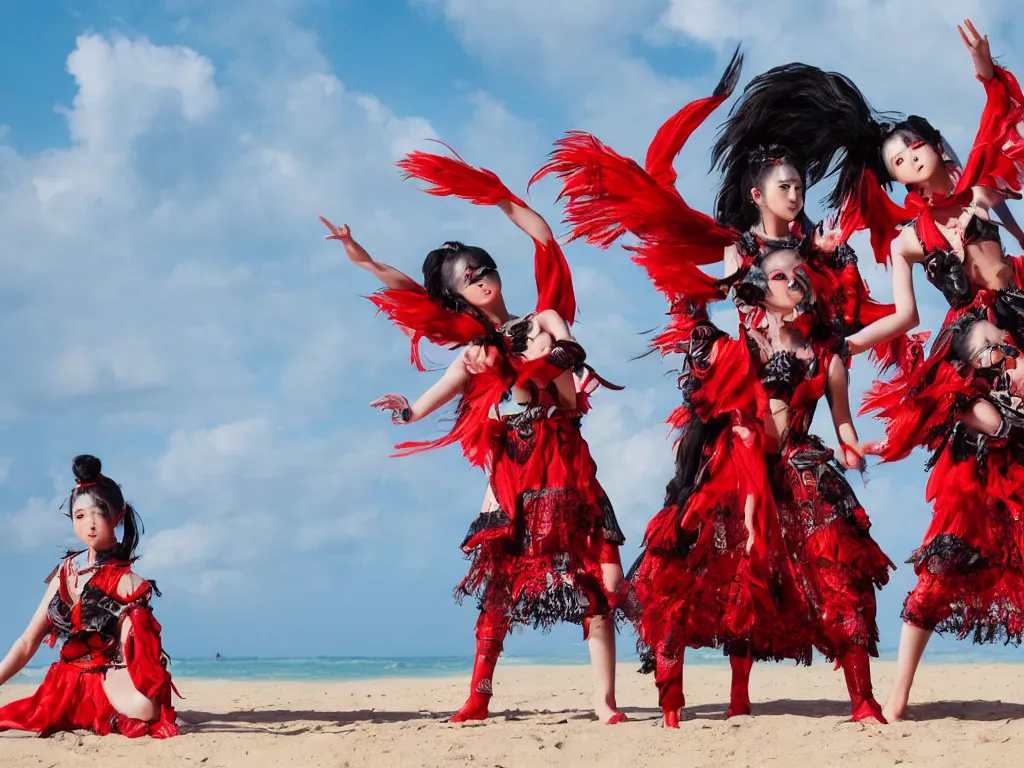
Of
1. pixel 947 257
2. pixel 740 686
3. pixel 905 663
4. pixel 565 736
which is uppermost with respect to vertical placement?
pixel 947 257

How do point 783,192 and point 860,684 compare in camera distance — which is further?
point 783,192

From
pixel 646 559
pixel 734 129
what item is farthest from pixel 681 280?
pixel 646 559

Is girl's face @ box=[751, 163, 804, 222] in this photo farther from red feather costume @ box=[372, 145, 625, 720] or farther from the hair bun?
the hair bun

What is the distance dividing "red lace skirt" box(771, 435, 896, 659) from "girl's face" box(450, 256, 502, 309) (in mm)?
1643

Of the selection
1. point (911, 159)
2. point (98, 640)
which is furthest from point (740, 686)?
point (98, 640)

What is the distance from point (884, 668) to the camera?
1120cm

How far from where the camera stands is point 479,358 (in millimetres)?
6473

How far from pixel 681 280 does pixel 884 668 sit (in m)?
6.29

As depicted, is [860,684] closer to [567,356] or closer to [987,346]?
[987,346]

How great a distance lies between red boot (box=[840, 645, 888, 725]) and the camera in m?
5.98

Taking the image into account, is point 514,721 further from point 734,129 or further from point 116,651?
point 734,129

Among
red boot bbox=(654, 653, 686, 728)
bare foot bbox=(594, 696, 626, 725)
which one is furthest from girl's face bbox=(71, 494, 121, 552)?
red boot bbox=(654, 653, 686, 728)

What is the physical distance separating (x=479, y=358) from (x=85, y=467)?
2.27 metres

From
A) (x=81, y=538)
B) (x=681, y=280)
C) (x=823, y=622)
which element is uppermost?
(x=681, y=280)
